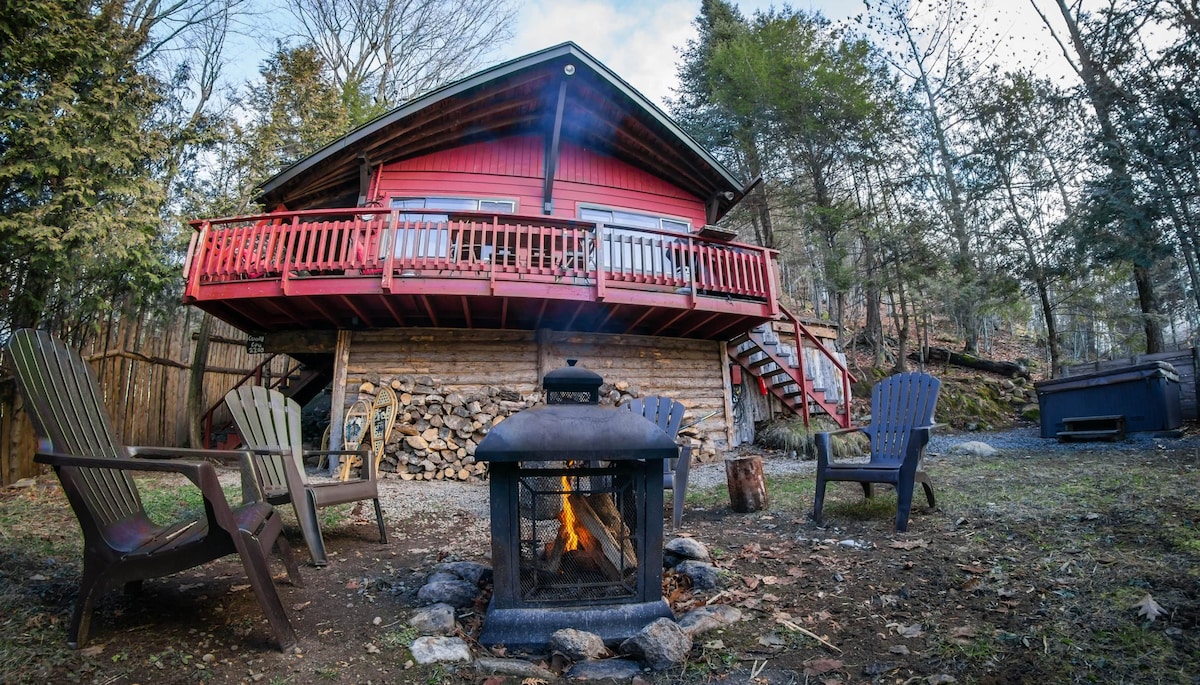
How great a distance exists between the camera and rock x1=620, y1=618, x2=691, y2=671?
205 centimetres

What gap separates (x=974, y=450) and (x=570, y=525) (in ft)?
23.3

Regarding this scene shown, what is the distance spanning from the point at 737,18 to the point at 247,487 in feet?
68.1

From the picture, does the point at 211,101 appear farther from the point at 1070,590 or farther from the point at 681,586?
the point at 1070,590

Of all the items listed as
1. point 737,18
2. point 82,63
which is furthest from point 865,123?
point 82,63

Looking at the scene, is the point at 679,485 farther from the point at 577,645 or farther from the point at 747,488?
the point at 577,645

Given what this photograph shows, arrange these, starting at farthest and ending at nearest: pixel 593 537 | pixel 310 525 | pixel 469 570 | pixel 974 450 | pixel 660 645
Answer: pixel 974 450, pixel 310 525, pixel 469 570, pixel 593 537, pixel 660 645

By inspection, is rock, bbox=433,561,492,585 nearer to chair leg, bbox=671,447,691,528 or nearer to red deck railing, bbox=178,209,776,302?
chair leg, bbox=671,447,691,528

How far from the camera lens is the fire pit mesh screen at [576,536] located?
2422mm

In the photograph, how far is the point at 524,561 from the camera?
2.45m

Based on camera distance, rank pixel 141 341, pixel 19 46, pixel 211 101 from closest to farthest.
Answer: pixel 19 46
pixel 141 341
pixel 211 101

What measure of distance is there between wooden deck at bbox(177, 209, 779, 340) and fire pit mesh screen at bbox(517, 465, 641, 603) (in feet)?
15.4

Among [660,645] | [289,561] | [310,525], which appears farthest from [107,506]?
[660,645]

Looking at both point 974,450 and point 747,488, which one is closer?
point 747,488

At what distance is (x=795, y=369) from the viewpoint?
31.3 ft
